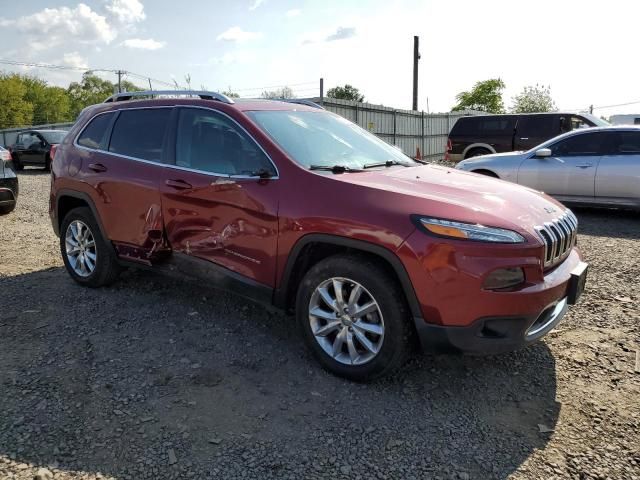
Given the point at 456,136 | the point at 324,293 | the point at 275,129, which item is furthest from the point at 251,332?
the point at 456,136

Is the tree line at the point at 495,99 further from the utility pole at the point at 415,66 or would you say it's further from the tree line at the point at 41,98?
the tree line at the point at 41,98

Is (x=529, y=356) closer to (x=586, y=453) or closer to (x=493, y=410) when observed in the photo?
(x=493, y=410)

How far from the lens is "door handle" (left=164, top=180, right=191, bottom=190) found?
392cm

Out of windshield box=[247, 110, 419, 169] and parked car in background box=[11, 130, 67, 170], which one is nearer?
windshield box=[247, 110, 419, 169]

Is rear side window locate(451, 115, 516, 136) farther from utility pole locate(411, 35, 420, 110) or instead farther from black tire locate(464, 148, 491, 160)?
utility pole locate(411, 35, 420, 110)

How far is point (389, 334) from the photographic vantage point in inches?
119

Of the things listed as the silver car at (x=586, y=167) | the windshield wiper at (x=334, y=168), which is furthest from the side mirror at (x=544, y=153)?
the windshield wiper at (x=334, y=168)

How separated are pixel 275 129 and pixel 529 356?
2370 millimetres

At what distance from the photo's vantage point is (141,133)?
4.49 m

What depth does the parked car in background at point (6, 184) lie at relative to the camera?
7.93m

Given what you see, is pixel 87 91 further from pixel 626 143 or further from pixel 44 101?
pixel 626 143

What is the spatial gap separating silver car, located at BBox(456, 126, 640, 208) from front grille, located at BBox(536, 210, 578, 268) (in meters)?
5.53

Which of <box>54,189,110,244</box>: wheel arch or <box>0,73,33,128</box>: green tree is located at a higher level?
<box>0,73,33,128</box>: green tree

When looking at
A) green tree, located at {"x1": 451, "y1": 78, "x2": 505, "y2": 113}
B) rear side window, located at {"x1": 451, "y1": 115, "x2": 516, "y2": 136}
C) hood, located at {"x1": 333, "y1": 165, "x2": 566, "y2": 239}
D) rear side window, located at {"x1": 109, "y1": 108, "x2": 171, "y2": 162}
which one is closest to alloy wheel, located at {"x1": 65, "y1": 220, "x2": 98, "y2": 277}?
rear side window, located at {"x1": 109, "y1": 108, "x2": 171, "y2": 162}
